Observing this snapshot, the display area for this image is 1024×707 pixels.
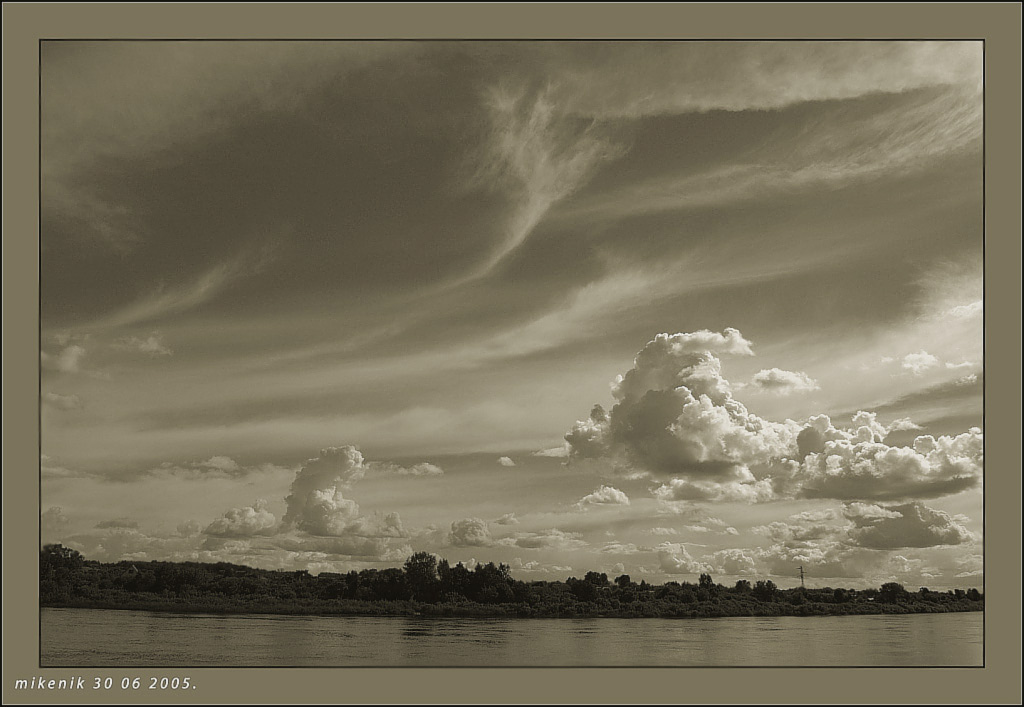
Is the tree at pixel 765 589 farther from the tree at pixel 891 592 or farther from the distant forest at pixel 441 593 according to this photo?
the tree at pixel 891 592

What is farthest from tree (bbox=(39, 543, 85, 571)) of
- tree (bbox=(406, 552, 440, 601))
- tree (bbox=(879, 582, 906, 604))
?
tree (bbox=(879, 582, 906, 604))

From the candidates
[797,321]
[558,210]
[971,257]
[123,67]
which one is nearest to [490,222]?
[558,210]

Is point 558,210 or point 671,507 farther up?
point 558,210

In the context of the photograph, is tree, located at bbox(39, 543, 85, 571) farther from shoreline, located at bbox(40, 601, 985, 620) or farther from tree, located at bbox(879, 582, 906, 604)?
tree, located at bbox(879, 582, 906, 604)

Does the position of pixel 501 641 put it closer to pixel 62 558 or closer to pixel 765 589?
pixel 765 589

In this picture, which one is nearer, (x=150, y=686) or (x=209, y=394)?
(x=150, y=686)

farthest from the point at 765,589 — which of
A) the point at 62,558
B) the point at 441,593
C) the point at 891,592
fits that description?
the point at 62,558

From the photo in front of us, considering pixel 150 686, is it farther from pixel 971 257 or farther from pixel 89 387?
pixel 971 257
